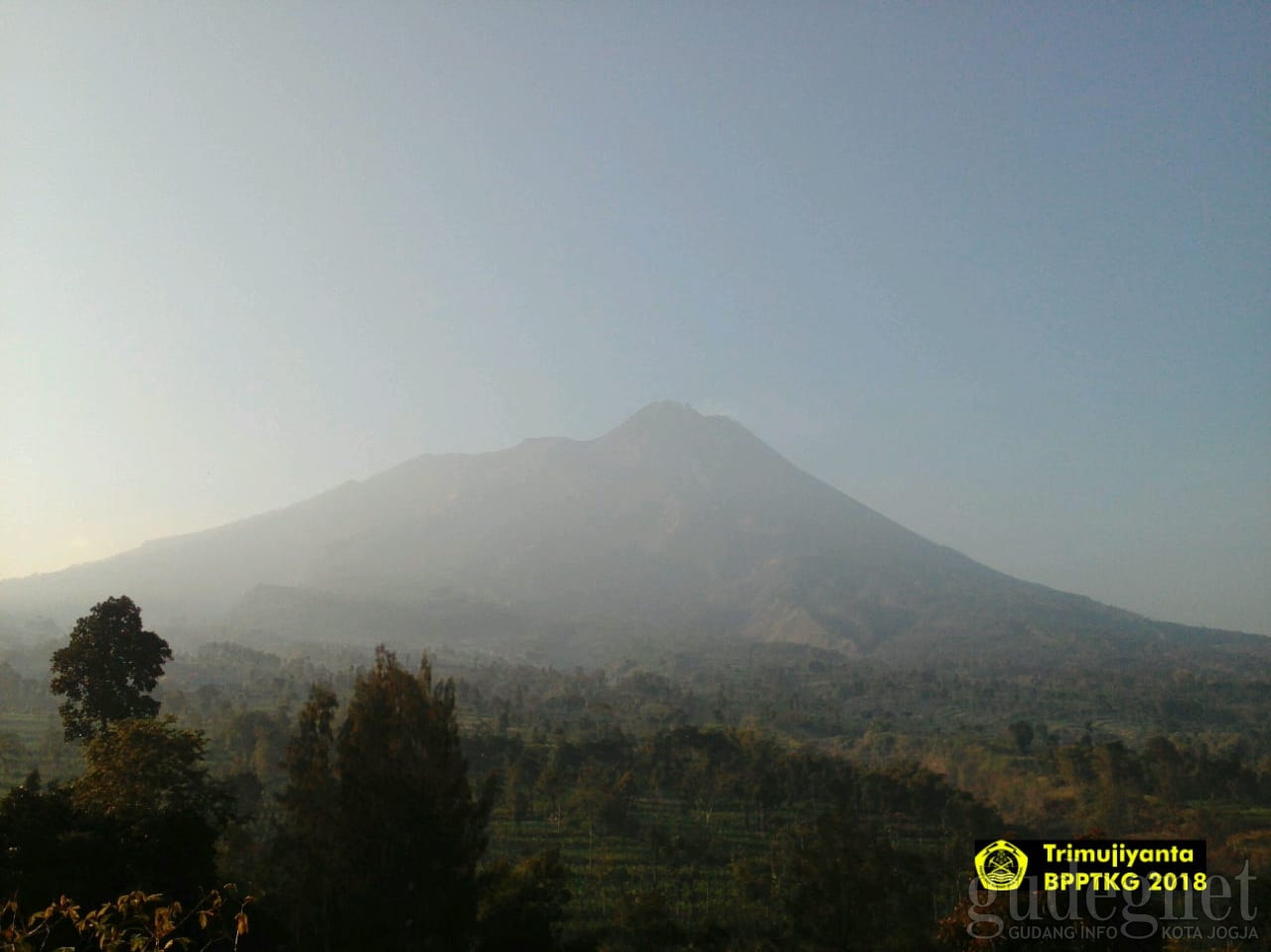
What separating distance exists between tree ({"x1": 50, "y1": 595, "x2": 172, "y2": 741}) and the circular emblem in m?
18.7

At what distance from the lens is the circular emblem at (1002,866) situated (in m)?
12.9

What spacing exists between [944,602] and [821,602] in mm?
25991

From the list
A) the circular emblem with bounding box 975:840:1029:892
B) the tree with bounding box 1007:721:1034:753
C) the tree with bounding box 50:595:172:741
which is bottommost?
the tree with bounding box 1007:721:1034:753

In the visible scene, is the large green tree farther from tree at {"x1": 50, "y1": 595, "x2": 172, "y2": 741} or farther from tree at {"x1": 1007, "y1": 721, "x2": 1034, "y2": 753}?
tree at {"x1": 1007, "y1": 721, "x2": 1034, "y2": 753}

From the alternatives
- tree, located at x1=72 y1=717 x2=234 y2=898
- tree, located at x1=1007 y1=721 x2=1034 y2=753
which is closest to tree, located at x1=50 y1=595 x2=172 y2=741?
tree, located at x1=72 y1=717 x2=234 y2=898

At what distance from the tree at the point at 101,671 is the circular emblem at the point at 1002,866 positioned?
18.7 metres

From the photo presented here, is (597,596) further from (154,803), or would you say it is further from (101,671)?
(154,803)

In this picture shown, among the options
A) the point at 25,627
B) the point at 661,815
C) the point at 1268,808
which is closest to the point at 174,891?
the point at 661,815

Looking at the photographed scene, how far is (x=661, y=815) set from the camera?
133 feet

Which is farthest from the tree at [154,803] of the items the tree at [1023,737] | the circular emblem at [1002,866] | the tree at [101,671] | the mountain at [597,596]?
the mountain at [597,596]

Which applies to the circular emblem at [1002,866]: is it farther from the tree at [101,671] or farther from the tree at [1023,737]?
the tree at [1023,737]

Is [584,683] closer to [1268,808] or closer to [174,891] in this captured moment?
[1268,808]

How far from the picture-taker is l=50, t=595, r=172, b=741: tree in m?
19.7

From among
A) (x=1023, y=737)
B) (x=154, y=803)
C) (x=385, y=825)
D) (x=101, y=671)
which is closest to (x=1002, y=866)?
(x=385, y=825)
